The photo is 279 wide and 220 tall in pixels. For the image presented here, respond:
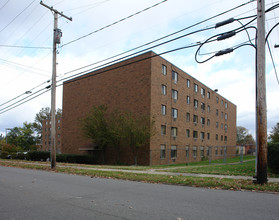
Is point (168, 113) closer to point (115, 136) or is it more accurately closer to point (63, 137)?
point (115, 136)

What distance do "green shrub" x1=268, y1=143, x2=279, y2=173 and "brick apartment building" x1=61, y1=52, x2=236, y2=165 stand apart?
1153 centimetres

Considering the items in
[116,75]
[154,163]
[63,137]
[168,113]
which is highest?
[116,75]

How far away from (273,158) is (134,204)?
8388 mm

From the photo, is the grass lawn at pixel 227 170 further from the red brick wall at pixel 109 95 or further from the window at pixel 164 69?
the window at pixel 164 69

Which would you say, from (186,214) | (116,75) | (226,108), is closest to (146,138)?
(116,75)

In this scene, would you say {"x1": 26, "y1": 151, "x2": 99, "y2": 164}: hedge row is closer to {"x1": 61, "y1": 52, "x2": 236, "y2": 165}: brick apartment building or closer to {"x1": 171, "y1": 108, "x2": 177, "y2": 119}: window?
{"x1": 61, "y1": 52, "x2": 236, "y2": 165}: brick apartment building

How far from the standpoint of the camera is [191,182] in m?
10.3

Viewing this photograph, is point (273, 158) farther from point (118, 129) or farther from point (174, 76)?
point (174, 76)

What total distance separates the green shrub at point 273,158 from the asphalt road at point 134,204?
467 centimetres

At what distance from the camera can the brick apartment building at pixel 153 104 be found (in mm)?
29594

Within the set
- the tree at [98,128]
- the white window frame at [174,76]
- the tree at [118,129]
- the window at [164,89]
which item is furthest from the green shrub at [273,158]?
the white window frame at [174,76]

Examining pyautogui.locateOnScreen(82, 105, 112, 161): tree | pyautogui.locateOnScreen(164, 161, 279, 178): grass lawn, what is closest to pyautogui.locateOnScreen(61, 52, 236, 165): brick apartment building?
pyautogui.locateOnScreen(82, 105, 112, 161): tree

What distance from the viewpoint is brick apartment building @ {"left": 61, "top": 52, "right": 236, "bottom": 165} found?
29594 mm

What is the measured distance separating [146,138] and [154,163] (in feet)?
10.3
